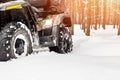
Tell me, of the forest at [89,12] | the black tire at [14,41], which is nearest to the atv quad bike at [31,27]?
the black tire at [14,41]

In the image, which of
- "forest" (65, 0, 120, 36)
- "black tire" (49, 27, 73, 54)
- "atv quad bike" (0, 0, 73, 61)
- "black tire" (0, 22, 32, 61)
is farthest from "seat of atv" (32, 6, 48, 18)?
"forest" (65, 0, 120, 36)

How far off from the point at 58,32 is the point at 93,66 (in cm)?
369

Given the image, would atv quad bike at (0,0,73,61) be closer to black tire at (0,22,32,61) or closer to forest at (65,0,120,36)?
black tire at (0,22,32,61)

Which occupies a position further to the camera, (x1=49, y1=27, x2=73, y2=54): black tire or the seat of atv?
(x1=49, y1=27, x2=73, y2=54): black tire

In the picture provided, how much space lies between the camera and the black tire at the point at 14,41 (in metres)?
7.39

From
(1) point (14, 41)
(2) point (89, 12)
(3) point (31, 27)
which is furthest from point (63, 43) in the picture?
(2) point (89, 12)

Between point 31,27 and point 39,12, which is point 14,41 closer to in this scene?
point 31,27

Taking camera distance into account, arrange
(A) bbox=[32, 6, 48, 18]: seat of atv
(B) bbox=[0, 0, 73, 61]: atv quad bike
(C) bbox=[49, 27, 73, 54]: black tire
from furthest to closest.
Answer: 1. (C) bbox=[49, 27, 73, 54]: black tire
2. (A) bbox=[32, 6, 48, 18]: seat of atv
3. (B) bbox=[0, 0, 73, 61]: atv quad bike

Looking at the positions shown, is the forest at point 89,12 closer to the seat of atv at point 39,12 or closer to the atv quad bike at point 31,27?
the atv quad bike at point 31,27

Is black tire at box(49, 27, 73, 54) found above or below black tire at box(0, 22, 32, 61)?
below

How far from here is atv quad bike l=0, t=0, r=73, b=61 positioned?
7.61 metres

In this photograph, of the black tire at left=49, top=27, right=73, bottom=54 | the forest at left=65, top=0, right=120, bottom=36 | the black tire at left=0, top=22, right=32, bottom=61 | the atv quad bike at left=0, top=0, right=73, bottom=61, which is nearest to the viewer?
the black tire at left=0, top=22, right=32, bottom=61

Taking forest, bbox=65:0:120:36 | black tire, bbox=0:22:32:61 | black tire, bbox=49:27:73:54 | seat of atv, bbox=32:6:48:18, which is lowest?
forest, bbox=65:0:120:36

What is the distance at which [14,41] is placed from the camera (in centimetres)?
766
